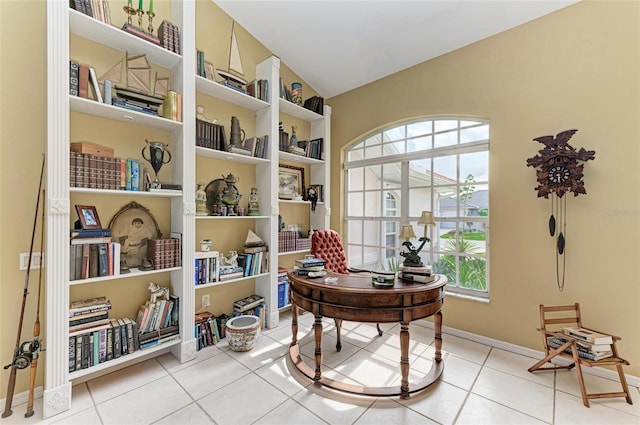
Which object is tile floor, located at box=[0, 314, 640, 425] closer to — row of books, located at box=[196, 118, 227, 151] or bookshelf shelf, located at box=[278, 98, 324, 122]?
row of books, located at box=[196, 118, 227, 151]

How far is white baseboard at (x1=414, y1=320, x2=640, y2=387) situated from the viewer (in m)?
2.27

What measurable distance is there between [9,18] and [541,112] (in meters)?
4.43

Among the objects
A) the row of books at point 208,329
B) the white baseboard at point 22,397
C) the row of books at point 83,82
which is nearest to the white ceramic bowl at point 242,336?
the row of books at point 208,329

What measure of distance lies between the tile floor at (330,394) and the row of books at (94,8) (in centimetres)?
289

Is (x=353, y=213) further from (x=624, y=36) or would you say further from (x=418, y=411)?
(x=624, y=36)

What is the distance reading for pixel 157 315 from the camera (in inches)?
98.4

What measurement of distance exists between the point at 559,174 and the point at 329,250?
2.26 m

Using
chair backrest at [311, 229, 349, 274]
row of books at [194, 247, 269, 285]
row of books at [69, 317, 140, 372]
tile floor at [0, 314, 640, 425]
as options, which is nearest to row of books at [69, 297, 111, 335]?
row of books at [69, 317, 140, 372]

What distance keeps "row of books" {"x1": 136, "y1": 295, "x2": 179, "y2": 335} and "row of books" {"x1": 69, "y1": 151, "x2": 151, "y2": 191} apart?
1058 millimetres

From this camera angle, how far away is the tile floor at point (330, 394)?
6.09ft

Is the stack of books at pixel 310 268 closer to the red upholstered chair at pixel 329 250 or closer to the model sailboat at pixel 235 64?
the red upholstered chair at pixel 329 250

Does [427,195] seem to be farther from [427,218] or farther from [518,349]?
[518,349]

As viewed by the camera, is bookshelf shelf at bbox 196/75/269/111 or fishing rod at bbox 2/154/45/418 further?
bookshelf shelf at bbox 196/75/269/111

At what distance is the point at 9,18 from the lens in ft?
6.56
